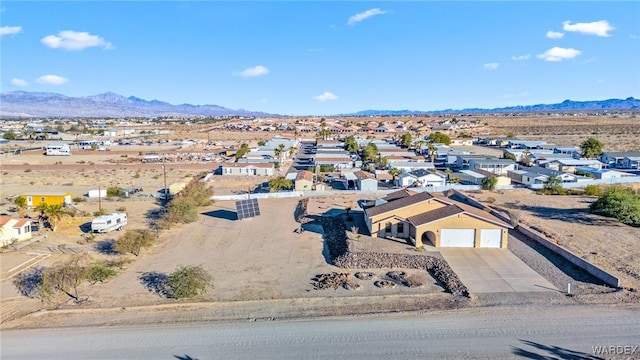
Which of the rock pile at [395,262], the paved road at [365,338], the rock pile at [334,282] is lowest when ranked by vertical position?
the paved road at [365,338]

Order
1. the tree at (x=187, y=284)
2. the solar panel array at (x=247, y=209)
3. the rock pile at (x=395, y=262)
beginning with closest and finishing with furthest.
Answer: the tree at (x=187, y=284), the rock pile at (x=395, y=262), the solar panel array at (x=247, y=209)

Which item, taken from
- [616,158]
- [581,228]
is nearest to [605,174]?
[616,158]

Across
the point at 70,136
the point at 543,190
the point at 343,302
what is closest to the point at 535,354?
the point at 343,302

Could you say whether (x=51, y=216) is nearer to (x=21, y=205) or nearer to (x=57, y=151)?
(x=21, y=205)

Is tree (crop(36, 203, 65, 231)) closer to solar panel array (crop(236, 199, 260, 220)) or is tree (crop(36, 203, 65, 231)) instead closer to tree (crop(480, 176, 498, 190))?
solar panel array (crop(236, 199, 260, 220))

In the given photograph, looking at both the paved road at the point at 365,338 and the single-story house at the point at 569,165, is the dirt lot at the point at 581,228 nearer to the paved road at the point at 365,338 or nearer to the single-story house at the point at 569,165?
the paved road at the point at 365,338

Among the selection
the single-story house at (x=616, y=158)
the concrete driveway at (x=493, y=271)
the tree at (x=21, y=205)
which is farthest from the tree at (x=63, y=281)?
the single-story house at (x=616, y=158)

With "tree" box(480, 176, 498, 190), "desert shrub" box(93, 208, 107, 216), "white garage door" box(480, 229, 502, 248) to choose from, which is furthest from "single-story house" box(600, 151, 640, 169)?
"desert shrub" box(93, 208, 107, 216)
